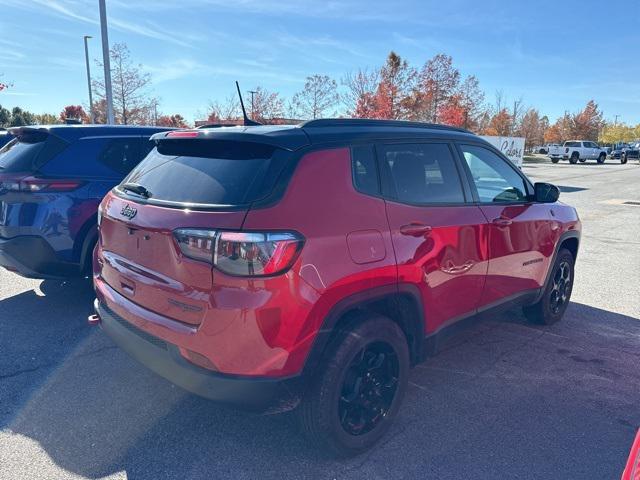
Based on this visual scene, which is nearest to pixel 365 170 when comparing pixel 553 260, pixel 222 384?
pixel 222 384

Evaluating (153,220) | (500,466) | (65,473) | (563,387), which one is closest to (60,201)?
(153,220)

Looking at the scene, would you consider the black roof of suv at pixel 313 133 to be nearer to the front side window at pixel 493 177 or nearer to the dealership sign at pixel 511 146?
the front side window at pixel 493 177

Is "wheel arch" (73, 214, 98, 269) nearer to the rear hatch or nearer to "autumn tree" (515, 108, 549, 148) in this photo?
the rear hatch

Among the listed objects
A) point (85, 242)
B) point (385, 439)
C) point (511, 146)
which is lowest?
point (385, 439)

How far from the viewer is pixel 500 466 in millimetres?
2621

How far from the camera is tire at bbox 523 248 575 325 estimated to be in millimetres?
4483

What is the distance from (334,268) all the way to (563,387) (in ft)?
7.48

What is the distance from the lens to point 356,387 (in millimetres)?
2652

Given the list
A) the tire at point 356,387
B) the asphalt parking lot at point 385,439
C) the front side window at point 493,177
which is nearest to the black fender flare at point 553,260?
the asphalt parking lot at point 385,439

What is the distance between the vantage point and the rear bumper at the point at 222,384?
2262 mm

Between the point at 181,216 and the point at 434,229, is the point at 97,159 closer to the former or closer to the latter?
the point at 181,216

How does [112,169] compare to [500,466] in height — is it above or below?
above

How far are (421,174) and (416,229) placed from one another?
477 millimetres

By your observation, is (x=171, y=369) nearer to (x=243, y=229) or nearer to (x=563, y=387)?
(x=243, y=229)
